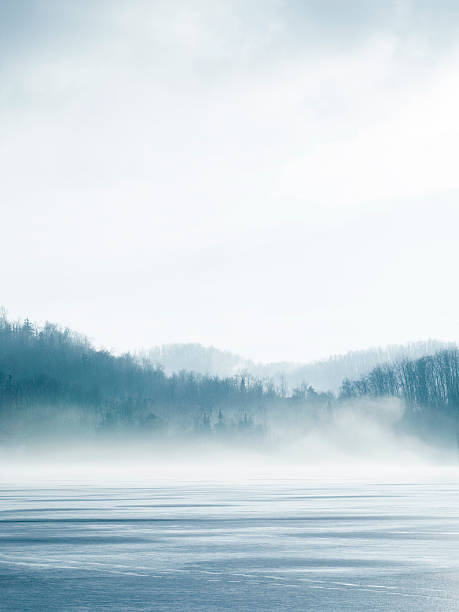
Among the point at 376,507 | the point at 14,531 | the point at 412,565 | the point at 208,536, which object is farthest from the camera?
the point at 376,507

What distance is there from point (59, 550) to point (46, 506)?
24.1 metres

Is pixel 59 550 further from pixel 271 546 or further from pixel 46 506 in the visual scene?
pixel 46 506

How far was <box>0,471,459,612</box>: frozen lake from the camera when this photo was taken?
15355mm

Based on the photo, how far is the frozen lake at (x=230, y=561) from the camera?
50.4 feet

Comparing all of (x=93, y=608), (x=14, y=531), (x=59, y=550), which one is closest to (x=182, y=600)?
(x=93, y=608)

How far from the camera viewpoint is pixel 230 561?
21.3 m

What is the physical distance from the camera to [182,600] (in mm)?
15391

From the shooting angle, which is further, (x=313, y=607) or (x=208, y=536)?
(x=208, y=536)

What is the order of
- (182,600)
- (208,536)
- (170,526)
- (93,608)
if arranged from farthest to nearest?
(170,526), (208,536), (182,600), (93,608)

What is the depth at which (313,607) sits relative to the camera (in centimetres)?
1462

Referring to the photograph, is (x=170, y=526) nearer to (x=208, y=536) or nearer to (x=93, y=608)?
(x=208, y=536)

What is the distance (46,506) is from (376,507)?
56.4 ft

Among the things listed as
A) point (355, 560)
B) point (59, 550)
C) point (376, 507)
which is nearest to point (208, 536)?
point (59, 550)

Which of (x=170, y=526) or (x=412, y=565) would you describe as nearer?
(x=412, y=565)
